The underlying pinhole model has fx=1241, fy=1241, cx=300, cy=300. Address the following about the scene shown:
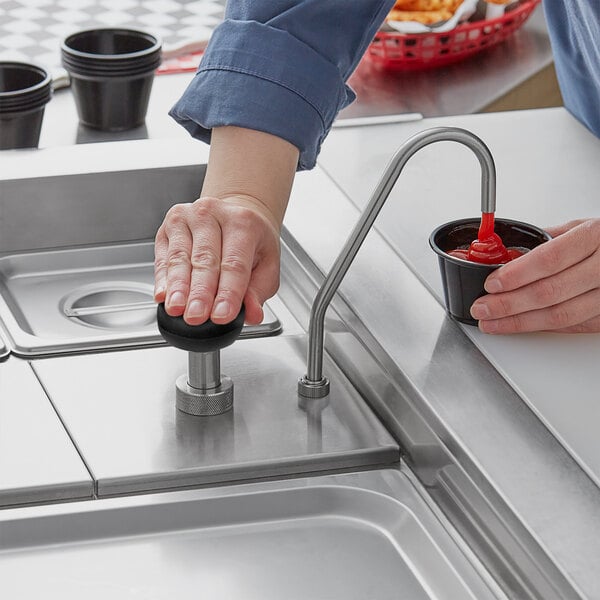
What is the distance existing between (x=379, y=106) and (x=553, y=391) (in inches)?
44.2

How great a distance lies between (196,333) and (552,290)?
32 cm

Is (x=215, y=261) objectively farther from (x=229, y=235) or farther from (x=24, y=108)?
(x=24, y=108)

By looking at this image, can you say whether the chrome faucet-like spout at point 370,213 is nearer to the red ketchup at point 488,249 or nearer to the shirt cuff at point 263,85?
the red ketchup at point 488,249

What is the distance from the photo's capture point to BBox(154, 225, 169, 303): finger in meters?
1.10

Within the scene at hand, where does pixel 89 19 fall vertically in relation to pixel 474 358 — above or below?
below

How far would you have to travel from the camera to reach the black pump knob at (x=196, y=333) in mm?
1066

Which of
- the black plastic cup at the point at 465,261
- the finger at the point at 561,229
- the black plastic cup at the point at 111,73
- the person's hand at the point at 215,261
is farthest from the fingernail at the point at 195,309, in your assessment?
the black plastic cup at the point at 111,73

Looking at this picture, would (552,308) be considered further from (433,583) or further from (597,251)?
(433,583)

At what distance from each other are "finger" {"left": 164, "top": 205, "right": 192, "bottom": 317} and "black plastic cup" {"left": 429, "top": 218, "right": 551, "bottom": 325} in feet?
0.76

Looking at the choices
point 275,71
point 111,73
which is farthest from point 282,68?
point 111,73

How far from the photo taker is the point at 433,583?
39.2 inches

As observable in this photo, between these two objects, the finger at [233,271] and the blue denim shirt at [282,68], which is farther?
the blue denim shirt at [282,68]

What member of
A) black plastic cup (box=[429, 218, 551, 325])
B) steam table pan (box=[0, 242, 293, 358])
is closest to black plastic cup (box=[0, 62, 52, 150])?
steam table pan (box=[0, 242, 293, 358])

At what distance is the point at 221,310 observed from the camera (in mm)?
1074
